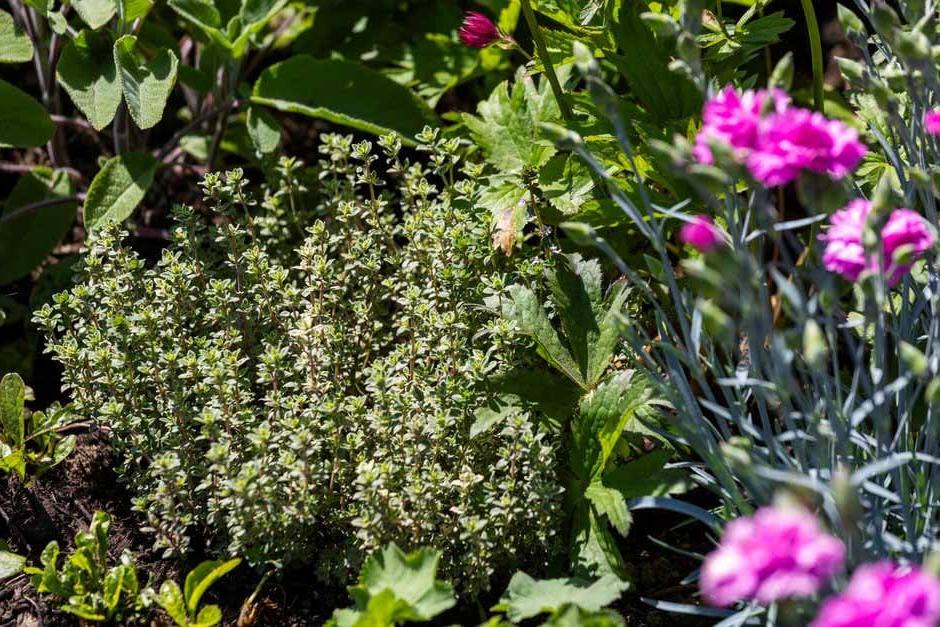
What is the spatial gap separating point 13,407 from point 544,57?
4.18 ft

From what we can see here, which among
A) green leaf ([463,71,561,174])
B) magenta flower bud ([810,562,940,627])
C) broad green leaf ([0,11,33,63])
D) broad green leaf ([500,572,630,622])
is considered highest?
broad green leaf ([0,11,33,63])

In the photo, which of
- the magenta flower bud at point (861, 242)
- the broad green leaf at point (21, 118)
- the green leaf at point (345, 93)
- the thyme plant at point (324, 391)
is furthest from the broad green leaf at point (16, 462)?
the magenta flower bud at point (861, 242)

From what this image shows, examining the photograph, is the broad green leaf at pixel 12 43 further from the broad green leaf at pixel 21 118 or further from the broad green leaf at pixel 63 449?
the broad green leaf at pixel 63 449

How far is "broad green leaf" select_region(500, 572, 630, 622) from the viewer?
1.58m

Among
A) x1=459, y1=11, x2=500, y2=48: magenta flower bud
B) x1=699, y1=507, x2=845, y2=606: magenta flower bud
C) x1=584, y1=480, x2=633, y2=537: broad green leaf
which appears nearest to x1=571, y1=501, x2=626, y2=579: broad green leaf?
x1=584, y1=480, x2=633, y2=537: broad green leaf

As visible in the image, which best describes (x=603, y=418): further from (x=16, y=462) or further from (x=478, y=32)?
(x=16, y=462)

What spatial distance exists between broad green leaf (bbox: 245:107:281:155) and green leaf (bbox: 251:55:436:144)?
0.11 ft

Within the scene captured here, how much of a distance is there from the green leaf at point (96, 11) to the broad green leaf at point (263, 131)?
1.26 feet

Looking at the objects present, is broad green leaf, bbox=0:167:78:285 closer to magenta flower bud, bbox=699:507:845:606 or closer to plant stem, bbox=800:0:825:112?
plant stem, bbox=800:0:825:112

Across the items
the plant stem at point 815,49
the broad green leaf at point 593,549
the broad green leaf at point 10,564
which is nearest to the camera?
the broad green leaf at point 593,549

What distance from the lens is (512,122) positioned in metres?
2.28

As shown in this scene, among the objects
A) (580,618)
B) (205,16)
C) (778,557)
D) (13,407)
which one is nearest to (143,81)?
(205,16)

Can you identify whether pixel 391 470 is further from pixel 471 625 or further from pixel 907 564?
pixel 907 564

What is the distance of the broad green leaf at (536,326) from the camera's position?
6.15 ft
